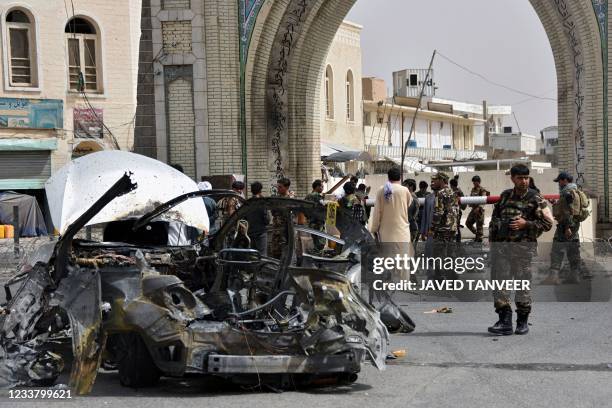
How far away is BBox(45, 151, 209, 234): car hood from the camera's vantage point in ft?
28.2

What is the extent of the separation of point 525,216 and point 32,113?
2256 cm

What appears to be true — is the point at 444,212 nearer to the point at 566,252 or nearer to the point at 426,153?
the point at 566,252

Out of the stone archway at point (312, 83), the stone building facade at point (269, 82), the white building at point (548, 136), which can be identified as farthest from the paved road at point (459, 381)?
the white building at point (548, 136)

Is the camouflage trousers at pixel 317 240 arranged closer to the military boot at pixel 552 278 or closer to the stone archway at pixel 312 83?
the military boot at pixel 552 278

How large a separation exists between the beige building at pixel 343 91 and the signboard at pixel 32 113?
1397cm

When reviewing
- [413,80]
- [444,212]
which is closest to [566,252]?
[444,212]

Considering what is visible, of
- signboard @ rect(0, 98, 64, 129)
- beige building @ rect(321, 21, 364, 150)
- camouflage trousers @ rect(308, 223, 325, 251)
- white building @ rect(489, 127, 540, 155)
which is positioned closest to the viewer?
camouflage trousers @ rect(308, 223, 325, 251)

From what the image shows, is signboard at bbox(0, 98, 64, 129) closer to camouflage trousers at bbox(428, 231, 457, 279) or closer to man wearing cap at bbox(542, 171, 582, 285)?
camouflage trousers at bbox(428, 231, 457, 279)

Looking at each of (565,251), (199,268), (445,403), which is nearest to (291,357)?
(445,403)

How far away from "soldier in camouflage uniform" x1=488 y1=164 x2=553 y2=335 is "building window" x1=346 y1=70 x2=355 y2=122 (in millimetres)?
35832

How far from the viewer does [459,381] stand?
25.2ft

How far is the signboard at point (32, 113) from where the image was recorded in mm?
29094

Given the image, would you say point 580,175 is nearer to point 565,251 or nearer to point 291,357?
point 565,251

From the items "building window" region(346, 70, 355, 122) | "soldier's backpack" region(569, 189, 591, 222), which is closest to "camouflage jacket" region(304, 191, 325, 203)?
"soldier's backpack" region(569, 189, 591, 222)
